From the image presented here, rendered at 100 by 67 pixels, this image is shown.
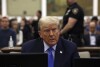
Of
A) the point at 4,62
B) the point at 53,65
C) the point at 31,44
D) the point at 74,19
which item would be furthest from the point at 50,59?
the point at 74,19

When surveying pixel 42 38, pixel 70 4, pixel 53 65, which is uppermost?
pixel 70 4

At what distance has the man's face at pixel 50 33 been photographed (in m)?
2.74

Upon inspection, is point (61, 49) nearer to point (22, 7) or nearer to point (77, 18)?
point (77, 18)

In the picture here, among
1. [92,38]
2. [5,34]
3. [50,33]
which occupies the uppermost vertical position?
[50,33]

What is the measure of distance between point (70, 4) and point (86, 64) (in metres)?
4.19

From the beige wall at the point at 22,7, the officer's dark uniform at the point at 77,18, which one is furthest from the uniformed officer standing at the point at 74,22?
the beige wall at the point at 22,7

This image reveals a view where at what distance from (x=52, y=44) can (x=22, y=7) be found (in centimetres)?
1028

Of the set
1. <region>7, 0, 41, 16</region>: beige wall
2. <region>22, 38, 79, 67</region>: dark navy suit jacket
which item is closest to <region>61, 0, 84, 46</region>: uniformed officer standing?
<region>22, 38, 79, 67</region>: dark navy suit jacket

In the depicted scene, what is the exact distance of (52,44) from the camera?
110 inches

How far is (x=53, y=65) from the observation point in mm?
2543

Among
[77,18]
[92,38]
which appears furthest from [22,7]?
[77,18]

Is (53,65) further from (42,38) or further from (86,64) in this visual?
(86,64)

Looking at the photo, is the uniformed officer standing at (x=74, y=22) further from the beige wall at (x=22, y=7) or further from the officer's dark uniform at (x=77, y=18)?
the beige wall at (x=22, y=7)

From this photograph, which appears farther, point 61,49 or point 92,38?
point 92,38
